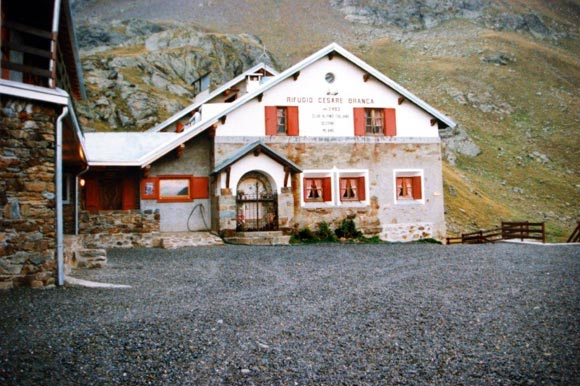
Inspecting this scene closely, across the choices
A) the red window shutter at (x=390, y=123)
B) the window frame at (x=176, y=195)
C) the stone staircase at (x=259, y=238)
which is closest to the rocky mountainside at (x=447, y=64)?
the red window shutter at (x=390, y=123)

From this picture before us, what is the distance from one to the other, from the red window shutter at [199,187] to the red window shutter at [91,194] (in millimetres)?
3781

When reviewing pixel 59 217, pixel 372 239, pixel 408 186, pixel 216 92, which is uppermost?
pixel 216 92

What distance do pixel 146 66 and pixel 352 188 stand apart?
33.8 m

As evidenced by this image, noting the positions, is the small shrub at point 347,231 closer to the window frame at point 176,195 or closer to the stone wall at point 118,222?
the window frame at point 176,195

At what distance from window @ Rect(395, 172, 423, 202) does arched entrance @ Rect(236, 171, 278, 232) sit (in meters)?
5.39

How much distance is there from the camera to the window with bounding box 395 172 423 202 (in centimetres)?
2011

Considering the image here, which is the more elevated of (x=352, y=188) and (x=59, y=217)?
(x=352, y=188)

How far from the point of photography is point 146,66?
4666 centimetres

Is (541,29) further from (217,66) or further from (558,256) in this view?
(558,256)

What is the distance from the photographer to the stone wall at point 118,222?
15.8m

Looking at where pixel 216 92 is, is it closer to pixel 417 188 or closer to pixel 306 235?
pixel 306 235

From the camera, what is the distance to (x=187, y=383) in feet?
13.6

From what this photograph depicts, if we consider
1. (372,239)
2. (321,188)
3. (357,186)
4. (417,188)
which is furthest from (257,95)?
(417,188)

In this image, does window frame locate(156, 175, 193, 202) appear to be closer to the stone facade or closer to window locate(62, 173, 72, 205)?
the stone facade
